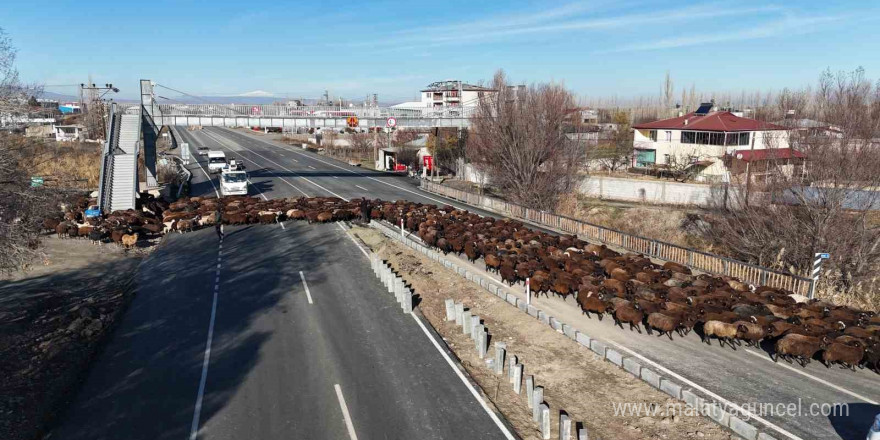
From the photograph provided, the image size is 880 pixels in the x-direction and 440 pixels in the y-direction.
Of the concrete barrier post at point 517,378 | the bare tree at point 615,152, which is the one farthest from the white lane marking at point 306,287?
the bare tree at point 615,152

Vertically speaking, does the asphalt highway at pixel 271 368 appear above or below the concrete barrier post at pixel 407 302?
below

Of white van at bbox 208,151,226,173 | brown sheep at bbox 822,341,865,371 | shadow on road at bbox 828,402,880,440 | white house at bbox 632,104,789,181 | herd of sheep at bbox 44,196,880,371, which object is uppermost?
white house at bbox 632,104,789,181

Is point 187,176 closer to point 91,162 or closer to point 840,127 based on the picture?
point 91,162

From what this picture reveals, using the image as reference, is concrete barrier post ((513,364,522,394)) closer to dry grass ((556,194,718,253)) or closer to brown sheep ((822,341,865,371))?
brown sheep ((822,341,865,371))

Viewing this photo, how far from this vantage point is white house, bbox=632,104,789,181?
5475cm

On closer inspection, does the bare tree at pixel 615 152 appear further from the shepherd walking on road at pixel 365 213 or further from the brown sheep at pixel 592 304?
the brown sheep at pixel 592 304

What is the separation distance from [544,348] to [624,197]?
35737 mm

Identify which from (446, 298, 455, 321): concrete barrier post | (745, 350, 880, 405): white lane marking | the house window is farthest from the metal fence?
the house window

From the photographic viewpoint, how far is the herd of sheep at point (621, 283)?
649 inches

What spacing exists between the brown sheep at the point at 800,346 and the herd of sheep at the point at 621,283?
2 centimetres

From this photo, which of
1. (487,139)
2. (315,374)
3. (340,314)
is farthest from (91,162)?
(315,374)

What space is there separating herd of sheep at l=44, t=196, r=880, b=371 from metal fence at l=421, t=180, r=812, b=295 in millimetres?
1716

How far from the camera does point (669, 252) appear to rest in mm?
26641

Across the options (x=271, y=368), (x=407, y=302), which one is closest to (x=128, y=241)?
(x=407, y=302)
